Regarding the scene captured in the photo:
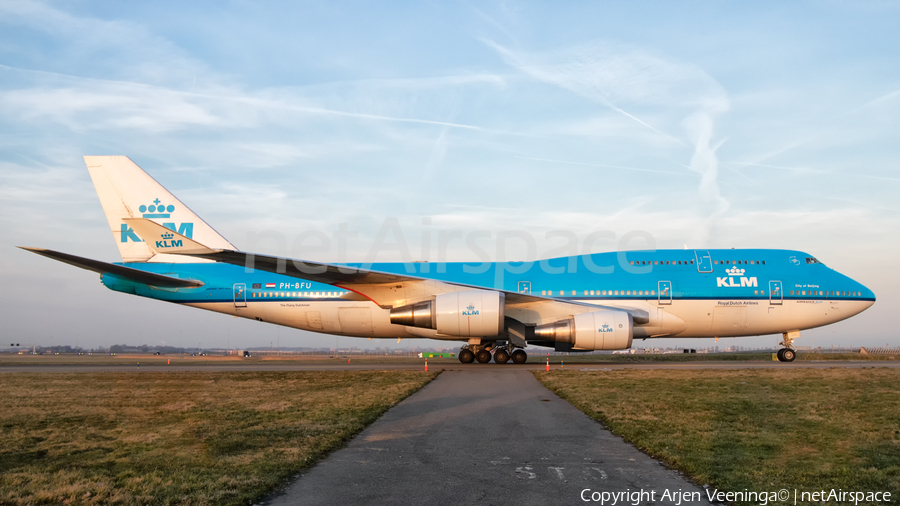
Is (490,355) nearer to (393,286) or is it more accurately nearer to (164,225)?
(393,286)

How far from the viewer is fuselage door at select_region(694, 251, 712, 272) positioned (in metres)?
23.6

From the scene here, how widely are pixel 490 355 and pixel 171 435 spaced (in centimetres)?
1729

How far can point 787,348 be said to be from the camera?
81.3ft

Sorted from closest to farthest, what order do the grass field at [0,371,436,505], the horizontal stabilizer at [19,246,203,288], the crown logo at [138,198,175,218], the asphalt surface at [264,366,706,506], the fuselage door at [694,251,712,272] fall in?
the asphalt surface at [264,366,706,506], the grass field at [0,371,436,505], the horizontal stabilizer at [19,246,203,288], the fuselage door at [694,251,712,272], the crown logo at [138,198,175,218]

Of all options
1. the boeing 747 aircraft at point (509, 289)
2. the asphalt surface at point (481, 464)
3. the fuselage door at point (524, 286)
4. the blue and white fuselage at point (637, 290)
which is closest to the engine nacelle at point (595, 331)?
the boeing 747 aircraft at point (509, 289)

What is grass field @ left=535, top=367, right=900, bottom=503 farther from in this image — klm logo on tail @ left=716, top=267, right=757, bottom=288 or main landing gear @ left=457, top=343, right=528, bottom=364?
main landing gear @ left=457, top=343, right=528, bottom=364

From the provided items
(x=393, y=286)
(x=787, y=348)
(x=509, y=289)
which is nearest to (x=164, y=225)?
(x=393, y=286)

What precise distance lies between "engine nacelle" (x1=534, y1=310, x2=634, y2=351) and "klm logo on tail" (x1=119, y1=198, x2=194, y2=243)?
15.1m

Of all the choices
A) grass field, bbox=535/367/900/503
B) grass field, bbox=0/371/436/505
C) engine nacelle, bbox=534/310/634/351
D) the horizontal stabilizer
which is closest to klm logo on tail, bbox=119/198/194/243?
the horizontal stabilizer

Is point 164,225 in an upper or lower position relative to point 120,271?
upper

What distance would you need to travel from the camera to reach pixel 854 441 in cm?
773

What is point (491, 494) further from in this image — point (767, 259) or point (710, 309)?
point (767, 259)

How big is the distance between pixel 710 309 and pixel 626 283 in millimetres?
3412

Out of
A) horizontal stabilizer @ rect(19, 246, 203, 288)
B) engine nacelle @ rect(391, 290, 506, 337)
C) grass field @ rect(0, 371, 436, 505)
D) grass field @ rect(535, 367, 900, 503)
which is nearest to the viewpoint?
grass field @ rect(0, 371, 436, 505)
